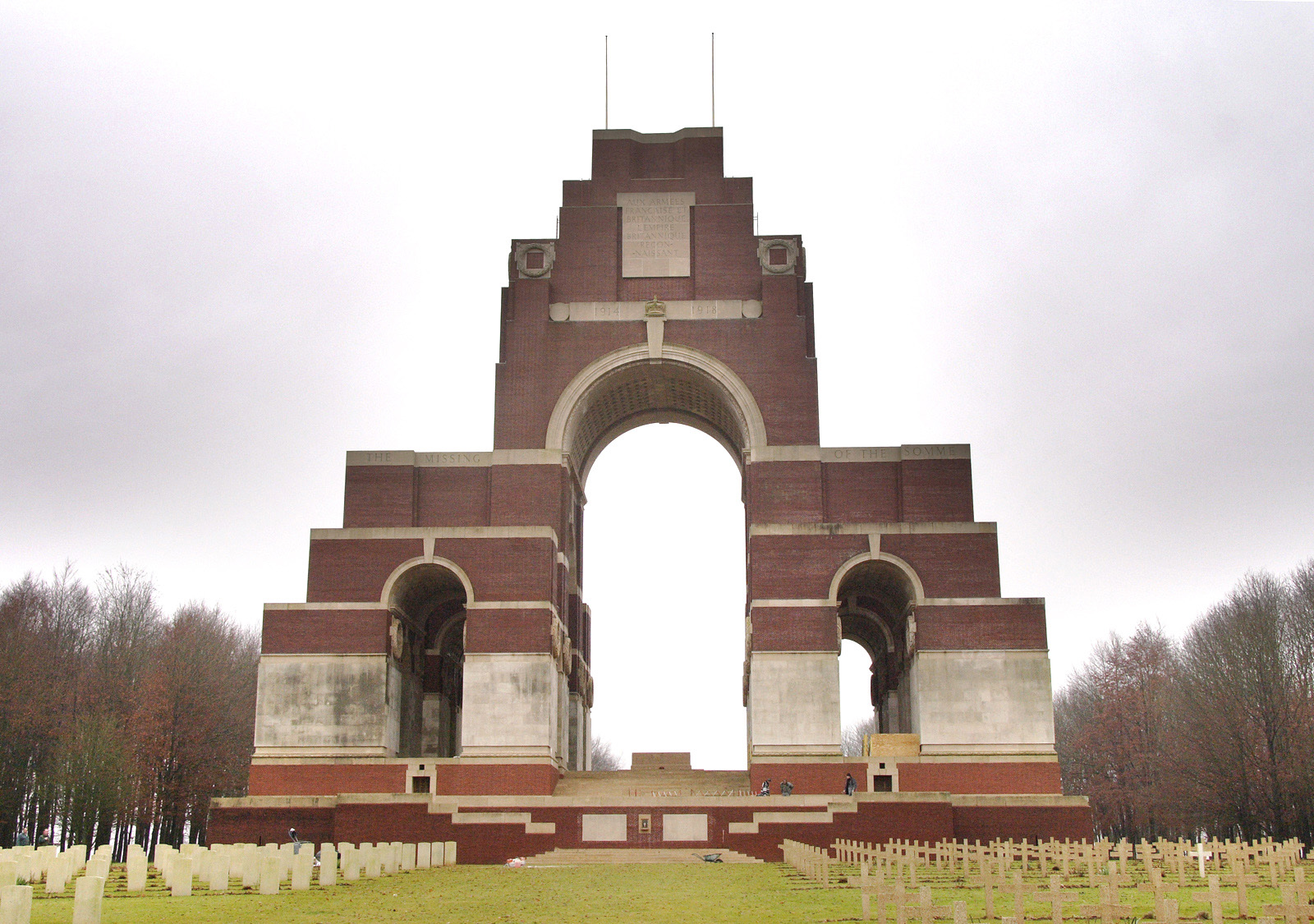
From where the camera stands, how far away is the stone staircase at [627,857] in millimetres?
34750

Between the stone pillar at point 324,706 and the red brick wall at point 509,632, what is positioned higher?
the red brick wall at point 509,632

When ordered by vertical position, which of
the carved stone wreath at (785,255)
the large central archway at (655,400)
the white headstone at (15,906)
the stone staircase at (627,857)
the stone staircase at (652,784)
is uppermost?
the carved stone wreath at (785,255)

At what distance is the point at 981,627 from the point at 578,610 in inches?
675

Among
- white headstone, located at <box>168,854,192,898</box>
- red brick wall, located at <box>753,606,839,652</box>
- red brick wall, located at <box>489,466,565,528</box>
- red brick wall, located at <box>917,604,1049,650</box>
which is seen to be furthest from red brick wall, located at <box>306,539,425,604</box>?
white headstone, located at <box>168,854,192,898</box>

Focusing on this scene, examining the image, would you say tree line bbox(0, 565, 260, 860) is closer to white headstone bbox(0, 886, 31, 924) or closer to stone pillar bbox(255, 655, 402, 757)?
stone pillar bbox(255, 655, 402, 757)

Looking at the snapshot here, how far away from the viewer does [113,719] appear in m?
51.5

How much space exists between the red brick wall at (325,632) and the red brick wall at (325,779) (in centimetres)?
381

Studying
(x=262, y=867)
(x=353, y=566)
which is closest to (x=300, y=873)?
(x=262, y=867)

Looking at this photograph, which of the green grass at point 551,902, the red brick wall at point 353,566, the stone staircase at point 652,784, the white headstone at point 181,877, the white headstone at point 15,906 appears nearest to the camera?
the white headstone at point 15,906

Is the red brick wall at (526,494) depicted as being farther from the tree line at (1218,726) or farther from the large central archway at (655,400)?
the tree line at (1218,726)

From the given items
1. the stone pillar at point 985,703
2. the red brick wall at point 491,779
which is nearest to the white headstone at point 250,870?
the red brick wall at point 491,779

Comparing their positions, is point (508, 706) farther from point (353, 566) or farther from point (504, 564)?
point (353, 566)

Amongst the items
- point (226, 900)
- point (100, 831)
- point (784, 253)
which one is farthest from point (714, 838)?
point (100, 831)

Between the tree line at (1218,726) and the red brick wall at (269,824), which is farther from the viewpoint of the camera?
the tree line at (1218,726)
